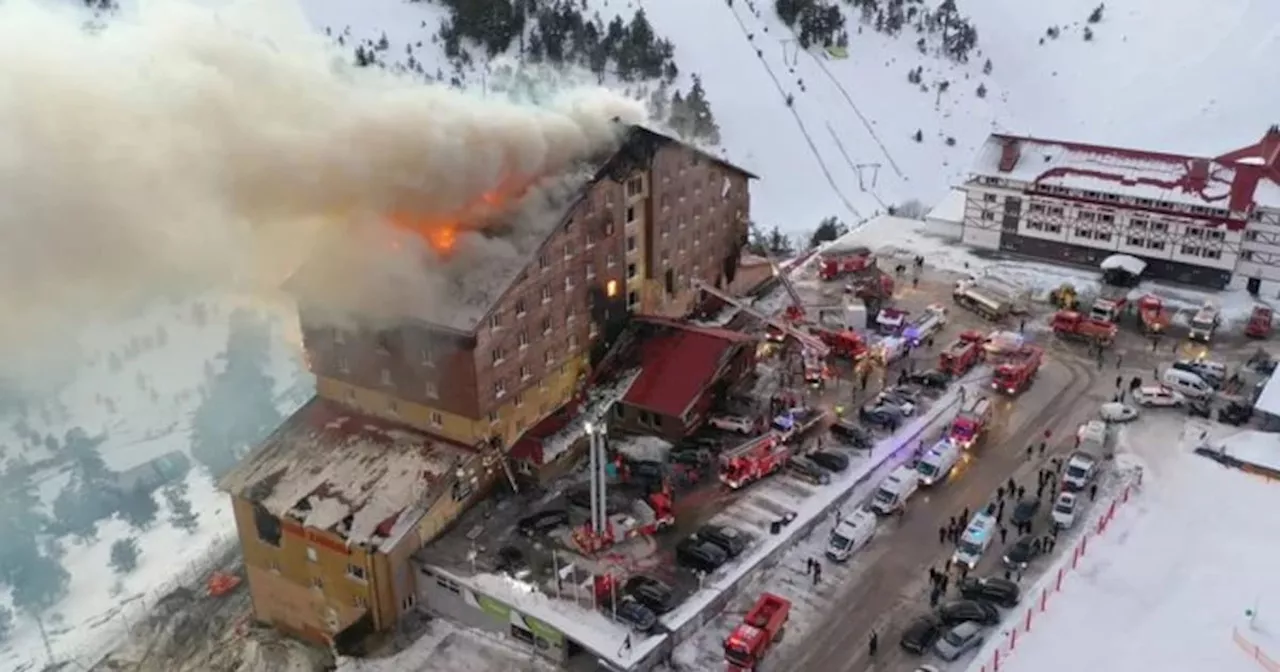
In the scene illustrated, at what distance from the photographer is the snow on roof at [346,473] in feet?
119

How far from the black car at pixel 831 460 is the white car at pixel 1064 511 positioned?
24.3 ft

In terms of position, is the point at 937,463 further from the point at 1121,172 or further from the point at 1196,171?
the point at 1196,171

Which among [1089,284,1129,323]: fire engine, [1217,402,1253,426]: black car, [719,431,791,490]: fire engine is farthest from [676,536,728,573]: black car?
[1089,284,1129,323]: fire engine

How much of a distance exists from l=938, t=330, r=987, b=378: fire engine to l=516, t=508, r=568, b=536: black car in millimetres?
19637

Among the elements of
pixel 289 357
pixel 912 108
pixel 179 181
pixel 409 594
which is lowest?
pixel 289 357

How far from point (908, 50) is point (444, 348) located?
8784 cm

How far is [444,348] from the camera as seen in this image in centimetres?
3781

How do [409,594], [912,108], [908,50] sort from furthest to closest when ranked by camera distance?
[908,50] < [912,108] < [409,594]

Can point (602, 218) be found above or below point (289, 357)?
above

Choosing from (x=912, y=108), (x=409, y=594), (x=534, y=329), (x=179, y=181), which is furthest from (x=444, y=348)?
A: (x=912, y=108)

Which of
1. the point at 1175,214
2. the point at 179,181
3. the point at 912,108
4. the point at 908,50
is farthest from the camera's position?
the point at 908,50

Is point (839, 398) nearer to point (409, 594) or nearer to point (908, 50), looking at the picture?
point (409, 594)

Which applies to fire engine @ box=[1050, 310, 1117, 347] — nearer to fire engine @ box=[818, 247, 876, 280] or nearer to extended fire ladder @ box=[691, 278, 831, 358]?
fire engine @ box=[818, 247, 876, 280]

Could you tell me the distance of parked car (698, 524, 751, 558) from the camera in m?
36.2
